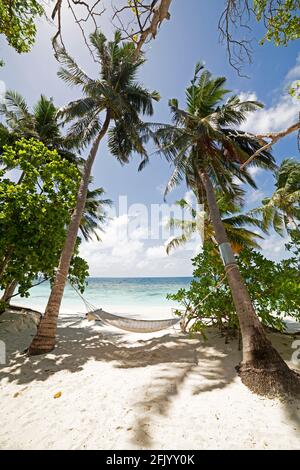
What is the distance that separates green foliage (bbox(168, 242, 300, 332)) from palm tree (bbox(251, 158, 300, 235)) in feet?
23.1

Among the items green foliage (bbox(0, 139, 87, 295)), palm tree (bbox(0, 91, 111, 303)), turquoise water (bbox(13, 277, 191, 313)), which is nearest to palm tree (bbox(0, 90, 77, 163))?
palm tree (bbox(0, 91, 111, 303))

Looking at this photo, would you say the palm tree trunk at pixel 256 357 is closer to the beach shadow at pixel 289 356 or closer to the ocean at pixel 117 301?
the beach shadow at pixel 289 356

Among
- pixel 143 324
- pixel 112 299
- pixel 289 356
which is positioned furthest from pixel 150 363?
pixel 112 299

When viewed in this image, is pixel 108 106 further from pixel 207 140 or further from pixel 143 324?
pixel 143 324

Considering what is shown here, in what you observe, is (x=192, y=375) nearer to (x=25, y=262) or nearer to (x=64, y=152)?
(x=25, y=262)

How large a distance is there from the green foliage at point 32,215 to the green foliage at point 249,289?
10.1ft

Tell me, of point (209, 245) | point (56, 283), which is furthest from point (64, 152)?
point (209, 245)

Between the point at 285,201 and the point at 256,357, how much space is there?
953 cm

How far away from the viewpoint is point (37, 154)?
5672 millimetres

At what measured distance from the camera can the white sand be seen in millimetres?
2207

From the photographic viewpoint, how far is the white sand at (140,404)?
7.24 ft

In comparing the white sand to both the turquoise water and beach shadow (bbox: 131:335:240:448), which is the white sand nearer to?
beach shadow (bbox: 131:335:240:448)

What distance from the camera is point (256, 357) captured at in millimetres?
3430
